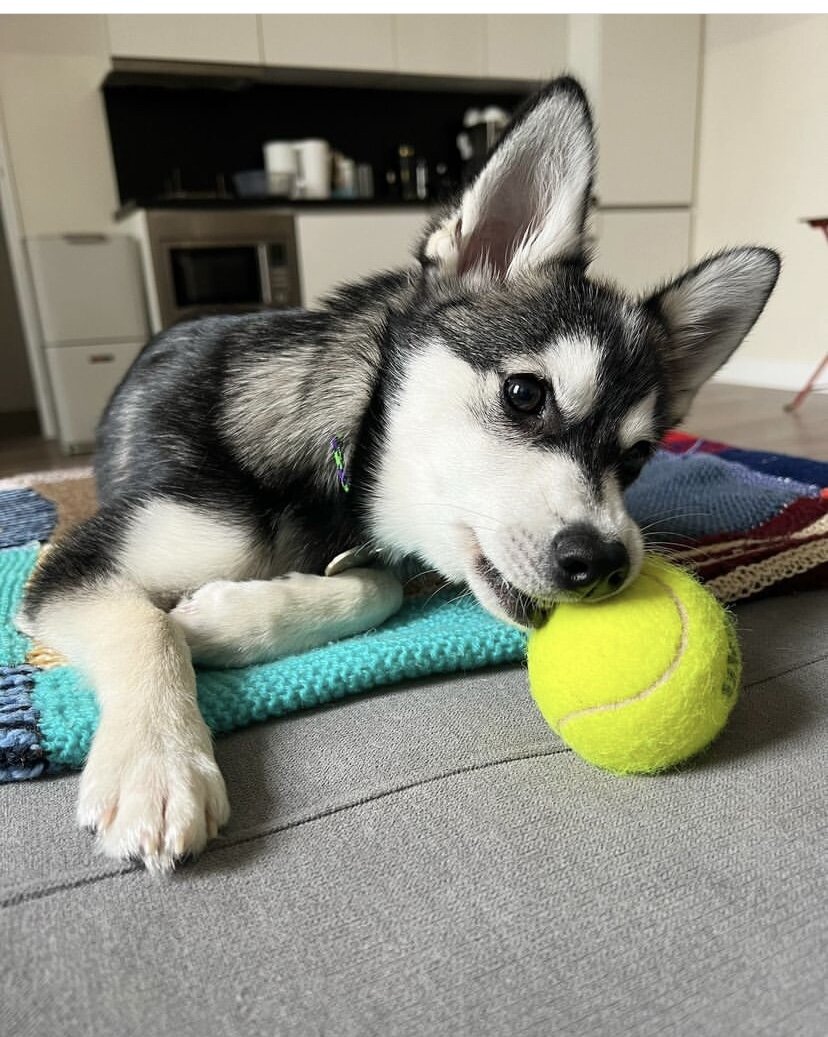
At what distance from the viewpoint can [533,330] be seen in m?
1.24

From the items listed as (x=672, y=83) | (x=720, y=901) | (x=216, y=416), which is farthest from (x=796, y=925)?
(x=672, y=83)

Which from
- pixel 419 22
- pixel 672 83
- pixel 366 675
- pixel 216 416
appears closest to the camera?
pixel 366 675

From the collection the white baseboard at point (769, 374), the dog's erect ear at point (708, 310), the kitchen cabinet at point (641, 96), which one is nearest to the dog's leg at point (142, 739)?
the dog's erect ear at point (708, 310)

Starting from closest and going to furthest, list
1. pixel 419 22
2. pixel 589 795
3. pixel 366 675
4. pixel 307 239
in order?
pixel 589 795, pixel 366 675, pixel 307 239, pixel 419 22

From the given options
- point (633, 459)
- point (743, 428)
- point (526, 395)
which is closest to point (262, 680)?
point (526, 395)

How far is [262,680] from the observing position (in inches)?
45.4

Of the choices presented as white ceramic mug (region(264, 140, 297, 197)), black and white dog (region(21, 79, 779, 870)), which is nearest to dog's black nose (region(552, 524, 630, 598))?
black and white dog (region(21, 79, 779, 870))

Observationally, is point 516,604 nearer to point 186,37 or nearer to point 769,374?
point 186,37

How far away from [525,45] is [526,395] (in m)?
5.81

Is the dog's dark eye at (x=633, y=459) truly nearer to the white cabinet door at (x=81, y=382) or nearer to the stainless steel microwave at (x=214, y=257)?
the stainless steel microwave at (x=214, y=257)

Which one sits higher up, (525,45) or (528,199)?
(525,45)
